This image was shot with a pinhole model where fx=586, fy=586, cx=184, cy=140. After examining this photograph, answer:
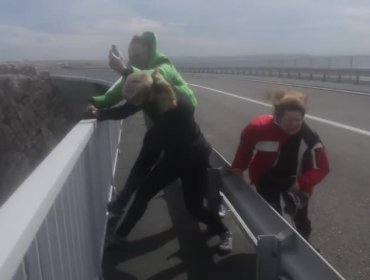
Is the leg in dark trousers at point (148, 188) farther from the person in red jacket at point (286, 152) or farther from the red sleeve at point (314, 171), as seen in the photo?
the red sleeve at point (314, 171)

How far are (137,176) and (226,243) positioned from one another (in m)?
1.15

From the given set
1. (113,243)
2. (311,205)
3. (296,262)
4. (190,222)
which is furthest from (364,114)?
(296,262)

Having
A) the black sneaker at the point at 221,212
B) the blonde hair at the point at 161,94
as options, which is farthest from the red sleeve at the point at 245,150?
the black sneaker at the point at 221,212

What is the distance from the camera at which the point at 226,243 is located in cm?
537

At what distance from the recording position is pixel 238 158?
488 centimetres

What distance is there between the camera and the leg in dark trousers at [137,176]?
A: 18.8ft

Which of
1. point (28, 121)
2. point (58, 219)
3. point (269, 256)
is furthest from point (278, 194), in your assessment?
point (28, 121)

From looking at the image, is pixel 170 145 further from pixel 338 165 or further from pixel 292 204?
pixel 338 165

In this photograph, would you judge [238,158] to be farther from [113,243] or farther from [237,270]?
[113,243]

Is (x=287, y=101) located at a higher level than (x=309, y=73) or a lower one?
higher

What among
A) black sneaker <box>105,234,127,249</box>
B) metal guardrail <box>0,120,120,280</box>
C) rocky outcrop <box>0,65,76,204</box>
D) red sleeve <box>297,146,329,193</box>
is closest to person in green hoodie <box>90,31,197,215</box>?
black sneaker <box>105,234,127,249</box>

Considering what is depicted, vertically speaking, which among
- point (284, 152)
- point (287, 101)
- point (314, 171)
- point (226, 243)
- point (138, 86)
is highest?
point (138, 86)

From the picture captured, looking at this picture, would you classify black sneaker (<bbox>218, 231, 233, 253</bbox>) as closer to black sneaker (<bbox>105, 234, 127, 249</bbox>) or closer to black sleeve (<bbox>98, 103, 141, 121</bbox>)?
black sneaker (<bbox>105, 234, 127, 249</bbox>)

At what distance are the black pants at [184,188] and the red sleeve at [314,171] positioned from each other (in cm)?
98
